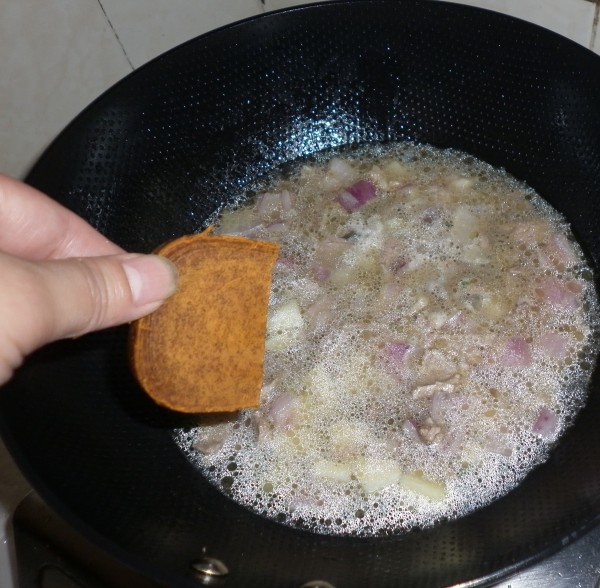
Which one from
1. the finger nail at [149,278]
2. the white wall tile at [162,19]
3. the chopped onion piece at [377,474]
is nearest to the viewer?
the finger nail at [149,278]

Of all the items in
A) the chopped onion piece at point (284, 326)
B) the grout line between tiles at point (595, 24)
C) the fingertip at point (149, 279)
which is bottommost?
the chopped onion piece at point (284, 326)

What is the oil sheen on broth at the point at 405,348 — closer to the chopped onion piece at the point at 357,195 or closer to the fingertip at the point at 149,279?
the chopped onion piece at the point at 357,195

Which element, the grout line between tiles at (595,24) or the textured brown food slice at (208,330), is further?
the grout line between tiles at (595,24)

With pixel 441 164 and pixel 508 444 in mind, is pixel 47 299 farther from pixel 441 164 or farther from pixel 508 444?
pixel 441 164

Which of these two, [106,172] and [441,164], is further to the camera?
[441,164]

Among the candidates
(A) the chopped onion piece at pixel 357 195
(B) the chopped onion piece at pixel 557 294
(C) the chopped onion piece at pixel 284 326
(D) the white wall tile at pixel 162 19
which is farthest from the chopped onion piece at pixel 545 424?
(D) the white wall tile at pixel 162 19

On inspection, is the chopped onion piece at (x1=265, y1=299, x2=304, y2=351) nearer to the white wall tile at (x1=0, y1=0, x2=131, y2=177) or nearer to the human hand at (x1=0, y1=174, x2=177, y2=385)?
the human hand at (x1=0, y1=174, x2=177, y2=385)

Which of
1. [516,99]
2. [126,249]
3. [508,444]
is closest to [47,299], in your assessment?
[126,249]
